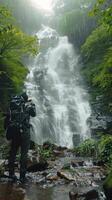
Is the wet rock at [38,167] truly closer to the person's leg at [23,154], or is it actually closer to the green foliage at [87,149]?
the person's leg at [23,154]

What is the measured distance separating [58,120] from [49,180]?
21.4 metres

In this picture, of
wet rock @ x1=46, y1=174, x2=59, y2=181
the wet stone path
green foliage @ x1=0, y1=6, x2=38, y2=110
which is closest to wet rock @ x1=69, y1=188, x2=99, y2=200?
the wet stone path

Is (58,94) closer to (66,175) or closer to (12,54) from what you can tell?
(12,54)

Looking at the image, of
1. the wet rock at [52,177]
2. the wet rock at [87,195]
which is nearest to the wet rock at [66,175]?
the wet rock at [52,177]

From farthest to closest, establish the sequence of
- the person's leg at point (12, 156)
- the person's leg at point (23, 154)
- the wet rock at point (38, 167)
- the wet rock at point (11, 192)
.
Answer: the wet rock at point (38, 167), the person's leg at point (12, 156), the person's leg at point (23, 154), the wet rock at point (11, 192)

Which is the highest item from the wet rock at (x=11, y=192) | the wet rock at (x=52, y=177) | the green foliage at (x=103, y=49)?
the green foliage at (x=103, y=49)

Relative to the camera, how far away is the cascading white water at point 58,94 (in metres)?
28.3

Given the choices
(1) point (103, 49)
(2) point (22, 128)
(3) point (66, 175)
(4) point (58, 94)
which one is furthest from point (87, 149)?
(4) point (58, 94)

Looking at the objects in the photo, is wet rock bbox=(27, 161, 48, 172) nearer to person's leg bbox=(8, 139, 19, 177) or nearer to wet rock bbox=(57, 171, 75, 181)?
wet rock bbox=(57, 171, 75, 181)

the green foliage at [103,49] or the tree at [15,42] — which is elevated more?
the tree at [15,42]

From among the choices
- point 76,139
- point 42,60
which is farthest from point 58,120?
point 42,60

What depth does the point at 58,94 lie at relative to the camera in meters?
35.1

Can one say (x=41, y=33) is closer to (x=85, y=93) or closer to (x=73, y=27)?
(x=73, y=27)

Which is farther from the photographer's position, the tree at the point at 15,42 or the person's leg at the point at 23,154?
the tree at the point at 15,42
